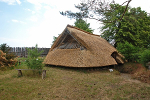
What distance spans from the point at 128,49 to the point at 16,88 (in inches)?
465

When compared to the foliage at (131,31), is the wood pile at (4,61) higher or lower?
lower

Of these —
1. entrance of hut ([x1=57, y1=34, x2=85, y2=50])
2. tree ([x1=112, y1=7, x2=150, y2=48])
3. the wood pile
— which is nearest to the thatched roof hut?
entrance of hut ([x1=57, y1=34, x2=85, y2=50])

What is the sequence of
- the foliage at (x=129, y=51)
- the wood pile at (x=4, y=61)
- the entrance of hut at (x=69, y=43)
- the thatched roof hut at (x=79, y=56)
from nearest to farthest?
1. the wood pile at (x=4, y=61)
2. the thatched roof hut at (x=79, y=56)
3. the entrance of hut at (x=69, y=43)
4. the foliage at (x=129, y=51)

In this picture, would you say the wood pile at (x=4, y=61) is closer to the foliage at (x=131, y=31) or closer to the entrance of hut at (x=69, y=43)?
the entrance of hut at (x=69, y=43)

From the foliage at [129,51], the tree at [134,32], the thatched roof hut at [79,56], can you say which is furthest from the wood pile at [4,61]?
the tree at [134,32]

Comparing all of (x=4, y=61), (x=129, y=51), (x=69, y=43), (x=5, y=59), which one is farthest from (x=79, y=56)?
(x=129, y=51)

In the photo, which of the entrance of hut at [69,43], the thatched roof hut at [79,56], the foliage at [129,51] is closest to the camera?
the thatched roof hut at [79,56]

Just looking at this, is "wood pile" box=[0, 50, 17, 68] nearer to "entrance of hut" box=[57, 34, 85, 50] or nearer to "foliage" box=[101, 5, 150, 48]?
"entrance of hut" box=[57, 34, 85, 50]

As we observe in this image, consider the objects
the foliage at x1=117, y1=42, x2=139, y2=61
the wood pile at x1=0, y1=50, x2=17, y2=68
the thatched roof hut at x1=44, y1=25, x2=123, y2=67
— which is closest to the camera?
the wood pile at x1=0, y1=50, x2=17, y2=68

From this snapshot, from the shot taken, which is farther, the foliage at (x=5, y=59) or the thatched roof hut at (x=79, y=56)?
the thatched roof hut at (x=79, y=56)

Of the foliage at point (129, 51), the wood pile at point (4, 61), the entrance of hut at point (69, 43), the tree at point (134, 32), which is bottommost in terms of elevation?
the wood pile at point (4, 61)

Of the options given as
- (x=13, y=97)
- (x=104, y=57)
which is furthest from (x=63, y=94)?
(x=104, y=57)

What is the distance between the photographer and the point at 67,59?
9.77 metres

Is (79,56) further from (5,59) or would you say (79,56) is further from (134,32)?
(134,32)
